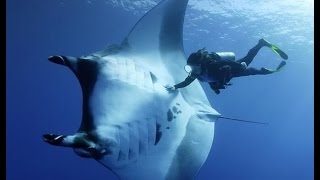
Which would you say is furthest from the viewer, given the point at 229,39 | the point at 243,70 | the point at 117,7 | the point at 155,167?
the point at 229,39

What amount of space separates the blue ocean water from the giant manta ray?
1145 centimetres

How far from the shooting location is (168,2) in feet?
12.6

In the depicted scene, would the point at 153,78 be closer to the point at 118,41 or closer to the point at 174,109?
the point at 174,109

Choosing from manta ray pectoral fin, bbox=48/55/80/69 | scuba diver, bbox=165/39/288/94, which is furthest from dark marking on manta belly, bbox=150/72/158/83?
manta ray pectoral fin, bbox=48/55/80/69

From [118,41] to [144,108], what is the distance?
17.6 metres

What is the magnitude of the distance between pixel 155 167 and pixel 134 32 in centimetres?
148

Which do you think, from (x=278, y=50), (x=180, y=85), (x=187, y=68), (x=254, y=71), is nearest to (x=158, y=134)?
(x=180, y=85)

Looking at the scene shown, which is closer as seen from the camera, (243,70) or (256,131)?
(243,70)

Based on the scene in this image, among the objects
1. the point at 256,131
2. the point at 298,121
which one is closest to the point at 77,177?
the point at 256,131

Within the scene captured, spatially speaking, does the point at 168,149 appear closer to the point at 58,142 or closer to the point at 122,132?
the point at 122,132

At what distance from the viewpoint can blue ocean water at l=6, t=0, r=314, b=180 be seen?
54.7ft

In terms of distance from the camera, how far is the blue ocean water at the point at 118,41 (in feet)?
54.7

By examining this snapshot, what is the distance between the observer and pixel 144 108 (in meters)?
3.09

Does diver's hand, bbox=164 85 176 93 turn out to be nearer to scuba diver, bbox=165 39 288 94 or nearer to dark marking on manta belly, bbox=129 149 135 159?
scuba diver, bbox=165 39 288 94
